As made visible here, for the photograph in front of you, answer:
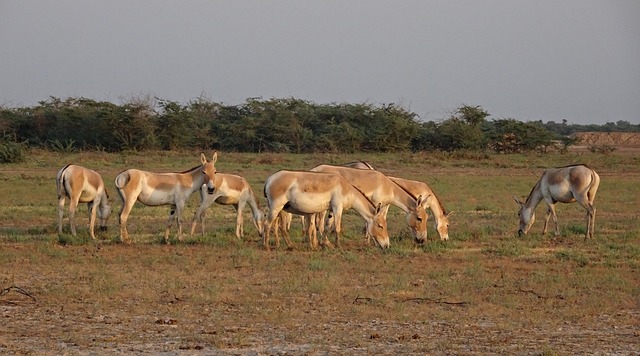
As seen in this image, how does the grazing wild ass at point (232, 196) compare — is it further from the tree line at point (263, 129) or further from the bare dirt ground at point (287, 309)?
the tree line at point (263, 129)

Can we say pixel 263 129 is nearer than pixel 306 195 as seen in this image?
No

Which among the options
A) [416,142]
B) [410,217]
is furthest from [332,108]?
[410,217]

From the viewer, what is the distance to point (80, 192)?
57.6ft

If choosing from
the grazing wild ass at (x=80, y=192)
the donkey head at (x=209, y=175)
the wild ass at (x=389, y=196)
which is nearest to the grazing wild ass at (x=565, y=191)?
the wild ass at (x=389, y=196)

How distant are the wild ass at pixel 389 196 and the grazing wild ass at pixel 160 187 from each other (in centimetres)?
243

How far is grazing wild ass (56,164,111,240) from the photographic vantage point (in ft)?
57.0

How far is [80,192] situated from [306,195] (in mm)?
4657

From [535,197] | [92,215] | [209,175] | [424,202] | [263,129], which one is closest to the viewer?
[424,202]

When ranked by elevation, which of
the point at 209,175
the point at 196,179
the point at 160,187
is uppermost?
the point at 209,175

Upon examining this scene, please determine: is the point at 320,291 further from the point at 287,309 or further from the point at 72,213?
the point at 72,213

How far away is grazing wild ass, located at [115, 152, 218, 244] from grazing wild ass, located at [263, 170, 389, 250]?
1.81 meters

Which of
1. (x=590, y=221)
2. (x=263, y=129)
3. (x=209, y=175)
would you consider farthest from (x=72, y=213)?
(x=263, y=129)

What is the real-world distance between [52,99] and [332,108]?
16.6 m

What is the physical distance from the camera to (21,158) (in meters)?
40.1
